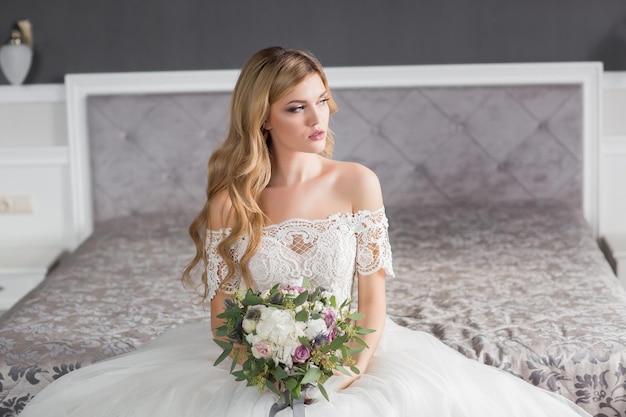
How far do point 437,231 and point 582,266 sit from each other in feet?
2.70

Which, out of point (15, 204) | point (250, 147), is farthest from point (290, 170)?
point (15, 204)

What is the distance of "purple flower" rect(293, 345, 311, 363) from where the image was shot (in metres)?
2.02

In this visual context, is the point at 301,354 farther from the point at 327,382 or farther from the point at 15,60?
the point at 15,60

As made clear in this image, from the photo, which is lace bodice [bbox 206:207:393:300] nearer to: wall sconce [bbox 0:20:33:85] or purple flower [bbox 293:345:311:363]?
purple flower [bbox 293:345:311:363]

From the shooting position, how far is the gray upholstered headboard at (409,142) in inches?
188

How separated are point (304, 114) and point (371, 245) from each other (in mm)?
371

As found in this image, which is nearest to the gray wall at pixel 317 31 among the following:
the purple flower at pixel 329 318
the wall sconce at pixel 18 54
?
the wall sconce at pixel 18 54

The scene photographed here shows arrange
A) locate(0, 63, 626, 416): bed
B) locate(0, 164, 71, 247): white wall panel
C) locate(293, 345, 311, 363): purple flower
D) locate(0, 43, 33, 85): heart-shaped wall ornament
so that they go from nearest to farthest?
locate(293, 345, 311, 363): purple flower < locate(0, 63, 626, 416): bed < locate(0, 43, 33, 85): heart-shaped wall ornament < locate(0, 164, 71, 247): white wall panel

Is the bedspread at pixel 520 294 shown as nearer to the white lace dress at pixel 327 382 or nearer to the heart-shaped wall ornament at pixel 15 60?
the white lace dress at pixel 327 382

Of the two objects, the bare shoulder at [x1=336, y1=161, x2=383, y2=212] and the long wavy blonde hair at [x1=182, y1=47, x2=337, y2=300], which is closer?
the long wavy blonde hair at [x1=182, y1=47, x2=337, y2=300]

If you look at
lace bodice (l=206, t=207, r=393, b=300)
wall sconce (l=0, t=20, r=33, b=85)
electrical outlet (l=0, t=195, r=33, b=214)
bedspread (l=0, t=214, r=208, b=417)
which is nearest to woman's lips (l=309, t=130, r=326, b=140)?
lace bodice (l=206, t=207, r=393, b=300)

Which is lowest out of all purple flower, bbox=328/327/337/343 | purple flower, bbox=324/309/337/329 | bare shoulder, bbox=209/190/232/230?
purple flower, bbox=328/327/337/343

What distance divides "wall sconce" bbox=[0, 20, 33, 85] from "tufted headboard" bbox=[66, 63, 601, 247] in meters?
0.22

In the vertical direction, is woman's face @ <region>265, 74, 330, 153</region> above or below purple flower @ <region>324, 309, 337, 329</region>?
above
